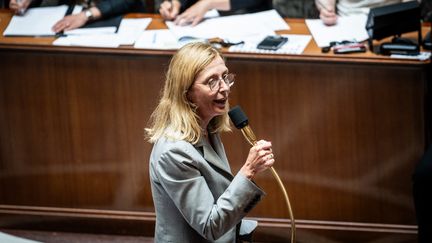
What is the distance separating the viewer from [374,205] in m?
3.89

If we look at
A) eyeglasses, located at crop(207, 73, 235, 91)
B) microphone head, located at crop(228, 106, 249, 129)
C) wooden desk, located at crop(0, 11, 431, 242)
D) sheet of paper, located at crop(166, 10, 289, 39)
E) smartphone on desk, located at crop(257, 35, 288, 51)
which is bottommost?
wooden desk, located at crop(0, 11, 431, 242)

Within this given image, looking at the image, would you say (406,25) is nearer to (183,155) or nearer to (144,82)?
(144,82)

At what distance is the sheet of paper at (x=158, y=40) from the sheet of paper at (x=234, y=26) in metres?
0.05

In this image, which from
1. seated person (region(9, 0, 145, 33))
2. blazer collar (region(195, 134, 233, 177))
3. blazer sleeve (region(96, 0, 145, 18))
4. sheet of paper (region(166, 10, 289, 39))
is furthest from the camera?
blazer sleeve (region(96, 0, 145, 18))

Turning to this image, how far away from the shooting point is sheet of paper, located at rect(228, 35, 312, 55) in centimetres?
379

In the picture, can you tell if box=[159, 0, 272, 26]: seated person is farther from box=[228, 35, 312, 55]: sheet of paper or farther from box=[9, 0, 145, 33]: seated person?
box=[228, 35, 312, 55]: sheet of paper

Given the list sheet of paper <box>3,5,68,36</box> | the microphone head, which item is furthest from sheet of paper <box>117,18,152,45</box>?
the microphone head

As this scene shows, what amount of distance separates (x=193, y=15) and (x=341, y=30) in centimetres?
71

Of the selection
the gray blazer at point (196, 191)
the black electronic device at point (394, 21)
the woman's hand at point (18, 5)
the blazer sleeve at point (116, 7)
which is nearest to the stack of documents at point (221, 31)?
the blazer sleeve at point (116, 7)

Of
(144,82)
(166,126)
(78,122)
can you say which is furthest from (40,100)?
(166,126)

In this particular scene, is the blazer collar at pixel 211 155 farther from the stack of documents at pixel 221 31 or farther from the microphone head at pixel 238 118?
the stack of documents at pixel 221 31

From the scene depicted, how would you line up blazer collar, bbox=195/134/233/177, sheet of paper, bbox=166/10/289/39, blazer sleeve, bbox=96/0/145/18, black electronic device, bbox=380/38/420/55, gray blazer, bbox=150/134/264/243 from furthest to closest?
blazer sleeve, bbox=96/0/145/18, sheet of paper, bbox=166/10/289/39, black electronic device, bbox=380/38/420/55, blazer collar, bbox=195/134/233/177, gray blazer, bbox=150/134/264/243

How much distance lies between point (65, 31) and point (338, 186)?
1460 mm

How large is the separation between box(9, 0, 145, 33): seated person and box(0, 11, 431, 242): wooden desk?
0.68ft
